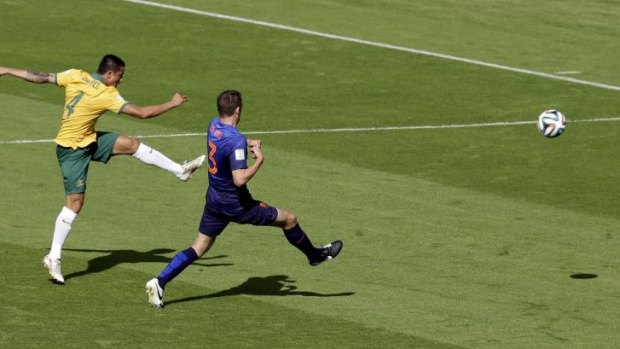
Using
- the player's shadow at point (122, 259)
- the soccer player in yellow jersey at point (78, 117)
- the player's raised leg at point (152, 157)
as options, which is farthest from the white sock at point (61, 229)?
the player's raised leg at point (152, 157)

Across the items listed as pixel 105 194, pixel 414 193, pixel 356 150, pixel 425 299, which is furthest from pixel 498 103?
pixel 425 299

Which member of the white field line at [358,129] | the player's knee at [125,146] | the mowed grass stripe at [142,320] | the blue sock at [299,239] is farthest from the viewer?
the white field line at [358,129]

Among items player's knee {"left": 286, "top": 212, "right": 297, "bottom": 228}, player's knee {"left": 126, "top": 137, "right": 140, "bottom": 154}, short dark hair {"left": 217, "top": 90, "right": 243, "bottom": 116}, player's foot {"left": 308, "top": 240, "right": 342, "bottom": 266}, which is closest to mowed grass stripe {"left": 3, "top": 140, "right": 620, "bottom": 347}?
player's foot {"left": 308, "top": 240, "right": 342, "bottom": 266}

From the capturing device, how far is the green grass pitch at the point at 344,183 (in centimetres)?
1661

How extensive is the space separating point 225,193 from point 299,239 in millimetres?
1111

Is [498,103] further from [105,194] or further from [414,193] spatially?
[105,194]

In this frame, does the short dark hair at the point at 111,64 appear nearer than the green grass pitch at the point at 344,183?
No

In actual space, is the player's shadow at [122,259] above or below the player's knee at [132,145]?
below

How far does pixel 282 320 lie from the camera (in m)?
16.5

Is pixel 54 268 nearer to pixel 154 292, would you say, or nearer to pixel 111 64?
pixel 154 292

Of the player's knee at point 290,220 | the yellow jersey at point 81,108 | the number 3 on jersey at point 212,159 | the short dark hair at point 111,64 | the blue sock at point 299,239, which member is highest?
the short dark hair at point 111,64

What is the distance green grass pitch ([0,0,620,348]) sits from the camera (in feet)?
54.5

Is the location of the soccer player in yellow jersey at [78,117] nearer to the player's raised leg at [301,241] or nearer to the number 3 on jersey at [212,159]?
the number 3 on jersey at [212,159]

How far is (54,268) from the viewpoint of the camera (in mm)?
17844
